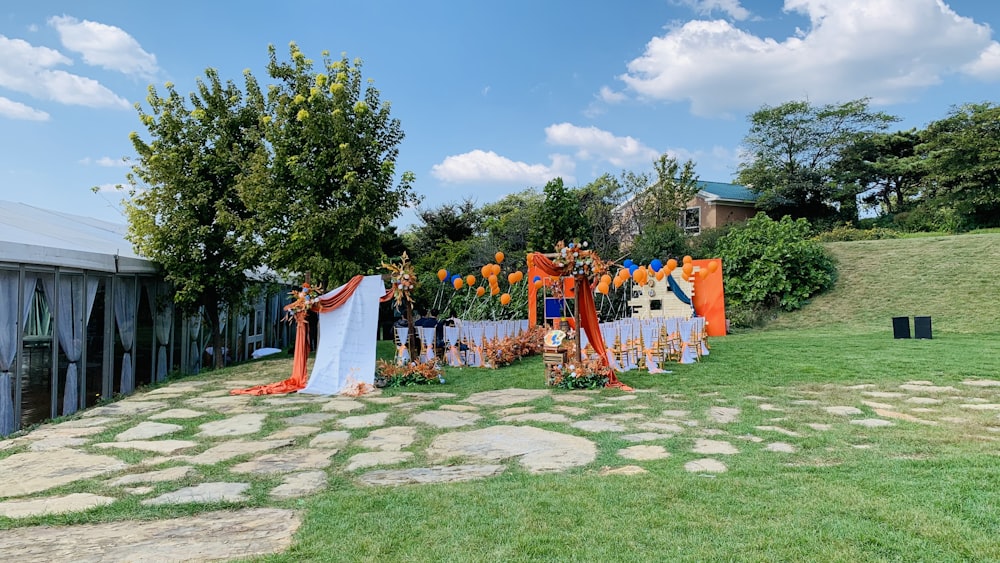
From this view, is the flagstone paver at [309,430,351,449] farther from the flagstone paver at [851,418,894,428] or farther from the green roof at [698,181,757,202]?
the green roof at [698,181,757,202]

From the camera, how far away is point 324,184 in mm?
10875

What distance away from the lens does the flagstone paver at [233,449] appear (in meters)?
4.65

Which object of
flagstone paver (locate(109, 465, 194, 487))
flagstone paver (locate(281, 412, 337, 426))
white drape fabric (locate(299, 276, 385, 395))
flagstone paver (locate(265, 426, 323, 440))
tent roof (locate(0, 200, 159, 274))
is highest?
tent roof (locate(0, 200, 159, 274))

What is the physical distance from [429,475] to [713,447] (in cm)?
217

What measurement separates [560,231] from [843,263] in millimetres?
9282

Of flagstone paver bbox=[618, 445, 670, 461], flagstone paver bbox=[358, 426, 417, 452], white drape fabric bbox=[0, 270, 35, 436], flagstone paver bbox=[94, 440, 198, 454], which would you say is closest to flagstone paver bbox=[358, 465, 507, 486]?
flagstone paver bbox=[358, 426, 417, 452]

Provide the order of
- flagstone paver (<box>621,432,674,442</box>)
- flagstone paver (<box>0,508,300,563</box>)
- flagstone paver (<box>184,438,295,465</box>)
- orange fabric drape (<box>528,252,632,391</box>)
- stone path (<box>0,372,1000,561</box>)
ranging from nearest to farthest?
flagstone paver (<box>0,508,300,563</box>) < stone path (<box>0,372,1000,561</box>) < flagstone paver (<box>184,438,295,465</box>) < flagstone paver (<box>621,432,674,442</box>) < orange fabric drape (<box>528,252,632,391</box>)

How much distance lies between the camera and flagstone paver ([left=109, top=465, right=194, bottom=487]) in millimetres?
4066

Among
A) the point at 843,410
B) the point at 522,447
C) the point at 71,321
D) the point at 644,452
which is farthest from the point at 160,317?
the point at 843,410

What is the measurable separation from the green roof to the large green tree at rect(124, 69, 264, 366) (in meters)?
21.1

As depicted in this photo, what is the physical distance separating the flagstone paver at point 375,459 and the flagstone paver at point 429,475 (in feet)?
0.68

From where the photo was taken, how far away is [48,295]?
297 inches

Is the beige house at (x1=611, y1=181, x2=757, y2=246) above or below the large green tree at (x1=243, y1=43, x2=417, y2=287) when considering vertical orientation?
above

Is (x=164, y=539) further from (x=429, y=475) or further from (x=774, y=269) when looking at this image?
(x=774, y=269)
